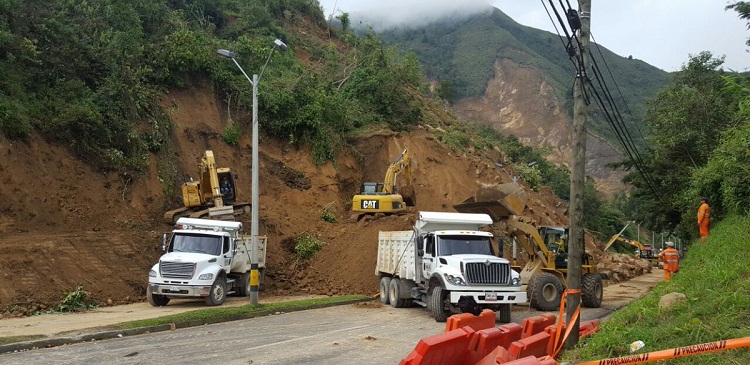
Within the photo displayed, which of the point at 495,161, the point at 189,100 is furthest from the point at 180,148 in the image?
the point at 495,161

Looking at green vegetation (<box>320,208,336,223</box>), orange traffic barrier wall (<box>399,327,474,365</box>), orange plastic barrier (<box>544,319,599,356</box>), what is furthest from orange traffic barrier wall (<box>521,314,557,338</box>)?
green vegetation (<box>320,208,336,223</box>)

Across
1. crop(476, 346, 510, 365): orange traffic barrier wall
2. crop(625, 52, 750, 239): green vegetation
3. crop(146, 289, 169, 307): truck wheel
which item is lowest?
crop(146, 289, 169, 307): truck wheel

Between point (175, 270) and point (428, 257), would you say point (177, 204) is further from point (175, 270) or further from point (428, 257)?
point (428, 257)

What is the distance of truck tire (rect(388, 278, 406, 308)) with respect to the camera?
20.8 metres

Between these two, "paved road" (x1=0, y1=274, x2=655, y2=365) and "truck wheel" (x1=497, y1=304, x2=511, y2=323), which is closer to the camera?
"paved road" (x1=0, y1=274, x2=655, y2=365)

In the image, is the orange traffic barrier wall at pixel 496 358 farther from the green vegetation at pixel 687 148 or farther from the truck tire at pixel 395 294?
the green vegetation at pixel 687 148

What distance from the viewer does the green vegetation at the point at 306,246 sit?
1172 inches

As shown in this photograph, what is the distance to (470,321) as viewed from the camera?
33.4 feet

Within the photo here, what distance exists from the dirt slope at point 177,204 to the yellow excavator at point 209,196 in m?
1.01

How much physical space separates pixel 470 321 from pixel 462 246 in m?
8.59

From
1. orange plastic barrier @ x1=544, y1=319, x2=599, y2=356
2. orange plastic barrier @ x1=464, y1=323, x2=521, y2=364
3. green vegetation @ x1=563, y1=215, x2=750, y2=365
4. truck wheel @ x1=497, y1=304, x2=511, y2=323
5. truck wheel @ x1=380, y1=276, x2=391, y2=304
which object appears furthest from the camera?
truck wheel @ x1=380, y1=276, x2=391, y2=304

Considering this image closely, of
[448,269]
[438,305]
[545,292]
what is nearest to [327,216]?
[545,292]

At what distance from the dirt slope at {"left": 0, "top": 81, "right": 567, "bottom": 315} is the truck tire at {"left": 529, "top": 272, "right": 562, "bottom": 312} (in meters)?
7.36

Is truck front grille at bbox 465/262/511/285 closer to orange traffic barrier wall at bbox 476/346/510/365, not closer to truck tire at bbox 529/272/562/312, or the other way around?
truck tire at bbox 529/272/562/312
